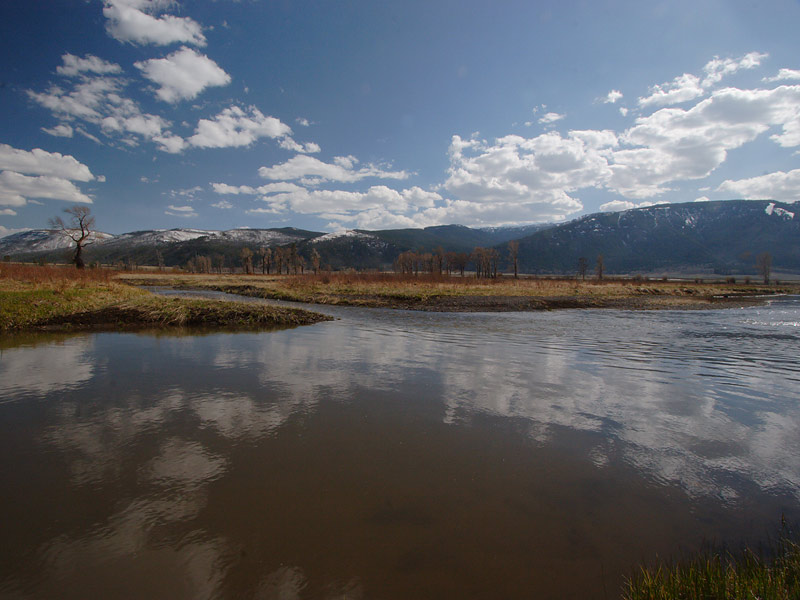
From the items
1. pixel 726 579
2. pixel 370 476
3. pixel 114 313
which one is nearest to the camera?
pixel 726 579

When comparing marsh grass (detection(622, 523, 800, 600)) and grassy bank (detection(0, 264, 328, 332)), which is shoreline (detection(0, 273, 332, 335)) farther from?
marsh grass (detection(622, 523, 800, 600))

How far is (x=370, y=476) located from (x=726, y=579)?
13.4 ft

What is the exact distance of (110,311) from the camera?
20.7m

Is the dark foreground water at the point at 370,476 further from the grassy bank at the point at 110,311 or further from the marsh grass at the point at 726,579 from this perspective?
the grassy bank at the point at 110,311

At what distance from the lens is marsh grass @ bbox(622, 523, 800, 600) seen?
10.4 ft

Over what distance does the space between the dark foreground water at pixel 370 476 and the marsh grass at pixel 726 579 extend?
0.27m

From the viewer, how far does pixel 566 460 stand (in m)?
6.23

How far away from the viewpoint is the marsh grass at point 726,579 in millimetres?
3184

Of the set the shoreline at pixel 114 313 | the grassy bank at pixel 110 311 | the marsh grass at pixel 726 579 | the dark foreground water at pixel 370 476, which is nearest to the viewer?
the marsh grass at pixel 726 579

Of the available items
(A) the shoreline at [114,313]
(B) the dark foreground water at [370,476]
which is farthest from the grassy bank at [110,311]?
(B) the dark foreground water at [370,476]

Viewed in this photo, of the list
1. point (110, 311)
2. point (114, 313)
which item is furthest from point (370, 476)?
point (110, 311)

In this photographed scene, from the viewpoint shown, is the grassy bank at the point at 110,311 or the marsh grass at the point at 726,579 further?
the grassy bank at the point at 110,311

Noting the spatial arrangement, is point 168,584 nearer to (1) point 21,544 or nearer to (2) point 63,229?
(1) point 21,544

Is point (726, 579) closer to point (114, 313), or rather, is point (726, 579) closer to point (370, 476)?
point (370, 476)
